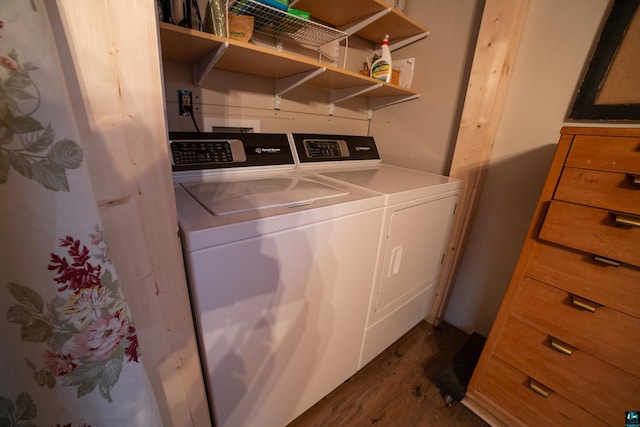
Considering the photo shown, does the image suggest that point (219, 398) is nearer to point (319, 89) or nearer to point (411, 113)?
point (319, 89)

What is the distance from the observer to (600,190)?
32.9 inches

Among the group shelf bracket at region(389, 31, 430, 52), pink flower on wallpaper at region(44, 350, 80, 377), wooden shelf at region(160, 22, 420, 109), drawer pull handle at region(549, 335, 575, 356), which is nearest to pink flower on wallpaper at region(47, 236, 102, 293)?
pink flower on wallpaper at region(44, 350, 80, 377)

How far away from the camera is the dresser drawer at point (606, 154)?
77 centimetres

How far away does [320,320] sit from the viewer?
3.22 feet

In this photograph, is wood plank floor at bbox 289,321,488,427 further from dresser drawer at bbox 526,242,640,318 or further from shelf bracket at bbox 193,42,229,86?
shelf bracket at bbox 193,42,229,86

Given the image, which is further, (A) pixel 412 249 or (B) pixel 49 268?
(A) pixel 412 249

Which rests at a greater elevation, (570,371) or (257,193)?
(257,193)

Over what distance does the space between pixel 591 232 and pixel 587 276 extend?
17 cm

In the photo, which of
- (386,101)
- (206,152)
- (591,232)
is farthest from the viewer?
(386,101)

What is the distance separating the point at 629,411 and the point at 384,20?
2.14 m

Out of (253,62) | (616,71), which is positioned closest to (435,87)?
(616,71)

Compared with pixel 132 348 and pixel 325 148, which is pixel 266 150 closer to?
pixel 325 148

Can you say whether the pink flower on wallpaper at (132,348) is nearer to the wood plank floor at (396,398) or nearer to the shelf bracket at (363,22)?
the wood plank floor at (396,398)

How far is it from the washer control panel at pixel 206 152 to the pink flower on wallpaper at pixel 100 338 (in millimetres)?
718
